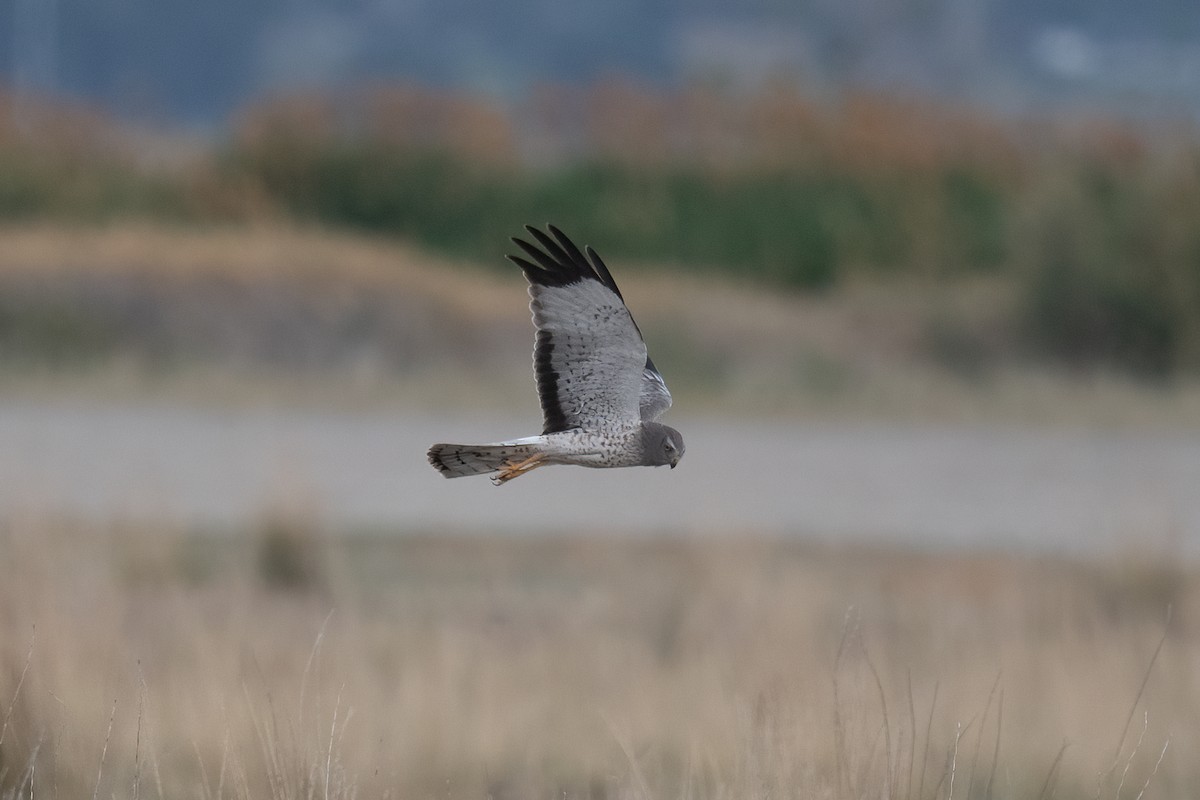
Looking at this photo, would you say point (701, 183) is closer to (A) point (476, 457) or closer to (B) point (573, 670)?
(B) point (573, 670)

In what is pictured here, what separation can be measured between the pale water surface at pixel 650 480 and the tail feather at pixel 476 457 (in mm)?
6414

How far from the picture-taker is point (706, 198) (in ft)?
73.4

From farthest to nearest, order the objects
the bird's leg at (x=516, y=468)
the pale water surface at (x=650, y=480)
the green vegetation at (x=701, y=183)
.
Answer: the green vegetation at (x=701, y=183), the pale water surface at (x=650, y=480), the bird's leg at (x=516, y=468)

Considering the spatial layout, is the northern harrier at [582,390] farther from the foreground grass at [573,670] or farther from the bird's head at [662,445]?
the foreground grass at [573,670]

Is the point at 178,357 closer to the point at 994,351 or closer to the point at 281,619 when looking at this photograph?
the point at 994,351

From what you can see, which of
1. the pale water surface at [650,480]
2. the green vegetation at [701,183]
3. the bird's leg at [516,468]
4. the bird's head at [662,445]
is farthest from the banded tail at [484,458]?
the green vegetation at [701,183]

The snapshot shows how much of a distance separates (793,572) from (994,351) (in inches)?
410

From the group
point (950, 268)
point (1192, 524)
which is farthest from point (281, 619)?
point (950, 268)

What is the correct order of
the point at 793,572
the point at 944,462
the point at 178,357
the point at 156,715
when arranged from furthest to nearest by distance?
1. the point at 178,357
2. the point at 944,462
3. the point at 793,572
4. the point at 156,715

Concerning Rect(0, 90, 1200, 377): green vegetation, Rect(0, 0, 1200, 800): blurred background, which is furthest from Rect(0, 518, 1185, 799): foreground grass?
Rect(0, 90, 1200, 377): green vegetation

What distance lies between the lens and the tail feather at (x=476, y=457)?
2611 millimetres

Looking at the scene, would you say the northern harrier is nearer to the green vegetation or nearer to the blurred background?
the blurred background

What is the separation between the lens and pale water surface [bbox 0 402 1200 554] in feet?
34.0

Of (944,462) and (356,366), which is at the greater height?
(356,366)
